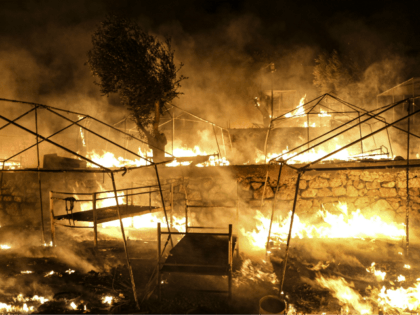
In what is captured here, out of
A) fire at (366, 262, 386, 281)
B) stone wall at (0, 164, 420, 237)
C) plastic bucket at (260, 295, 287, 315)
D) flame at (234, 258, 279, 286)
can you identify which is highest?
stone wall at (0, 164, 420, 237)

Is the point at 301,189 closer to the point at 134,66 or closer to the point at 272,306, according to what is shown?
the point at 272,306

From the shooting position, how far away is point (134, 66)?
425 inches

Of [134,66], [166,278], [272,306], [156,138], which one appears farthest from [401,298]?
[134,66]

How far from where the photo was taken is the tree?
35.7ft

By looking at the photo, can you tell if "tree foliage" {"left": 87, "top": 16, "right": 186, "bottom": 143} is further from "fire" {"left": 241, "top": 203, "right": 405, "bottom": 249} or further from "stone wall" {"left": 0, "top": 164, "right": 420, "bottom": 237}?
"fire" {"left": 241, "top": 203, "right": 405, "bottom": 249}

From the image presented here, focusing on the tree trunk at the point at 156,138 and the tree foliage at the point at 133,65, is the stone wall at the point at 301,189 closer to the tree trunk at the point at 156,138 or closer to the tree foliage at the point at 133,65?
the tree trunk at the point at 156,138

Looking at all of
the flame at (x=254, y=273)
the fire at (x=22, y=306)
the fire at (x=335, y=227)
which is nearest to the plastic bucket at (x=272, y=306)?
the flame at (x=254, y=273)

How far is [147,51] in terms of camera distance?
11391 millimetres

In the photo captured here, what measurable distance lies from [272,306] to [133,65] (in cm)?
994

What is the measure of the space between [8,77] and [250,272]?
71.6 feet

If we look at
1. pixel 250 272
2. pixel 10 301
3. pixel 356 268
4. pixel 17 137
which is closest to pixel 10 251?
pixel 10 301

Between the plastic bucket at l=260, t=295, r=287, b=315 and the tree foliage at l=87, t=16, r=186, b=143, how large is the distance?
8483 mm

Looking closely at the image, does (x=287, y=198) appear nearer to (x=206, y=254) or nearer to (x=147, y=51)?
(x=206, y=254)

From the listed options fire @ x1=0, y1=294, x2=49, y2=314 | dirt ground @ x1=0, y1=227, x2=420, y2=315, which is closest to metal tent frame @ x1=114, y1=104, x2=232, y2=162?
dirt ground @ x1=0, y1=227, x2=420, y2=315
